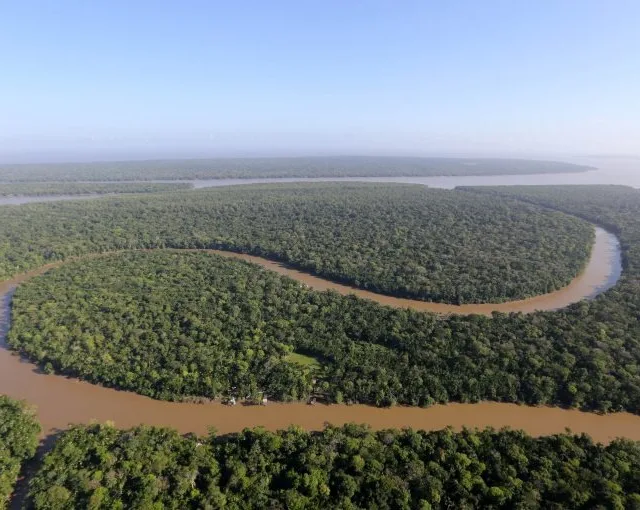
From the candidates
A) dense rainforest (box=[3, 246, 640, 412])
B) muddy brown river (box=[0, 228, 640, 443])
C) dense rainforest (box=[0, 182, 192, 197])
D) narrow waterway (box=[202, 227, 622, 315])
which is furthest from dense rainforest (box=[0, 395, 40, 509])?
dense rainforest (box=[0, 182, 192, 197])

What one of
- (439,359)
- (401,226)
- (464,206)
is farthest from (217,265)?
(464,206)

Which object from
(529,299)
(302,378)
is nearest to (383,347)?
(302,378)

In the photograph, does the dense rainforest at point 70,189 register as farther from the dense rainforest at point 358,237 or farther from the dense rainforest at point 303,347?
the dense rainforest at point 303,347

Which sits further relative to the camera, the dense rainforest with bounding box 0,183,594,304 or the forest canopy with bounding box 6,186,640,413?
the dense rainforest with bounding box 0,183,594,304

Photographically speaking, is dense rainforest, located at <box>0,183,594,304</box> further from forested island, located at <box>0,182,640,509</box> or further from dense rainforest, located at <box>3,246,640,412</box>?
dense rainforest, located at <box>3,246,640,412</box>

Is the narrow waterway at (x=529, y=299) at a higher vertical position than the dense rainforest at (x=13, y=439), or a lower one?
higher

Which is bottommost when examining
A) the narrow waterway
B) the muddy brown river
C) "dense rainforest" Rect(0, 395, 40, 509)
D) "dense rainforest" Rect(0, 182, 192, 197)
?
the muddy brown river

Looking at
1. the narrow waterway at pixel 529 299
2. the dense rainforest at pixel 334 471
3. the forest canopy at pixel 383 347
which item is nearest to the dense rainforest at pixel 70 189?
the narrow waterway at pixel 529 299

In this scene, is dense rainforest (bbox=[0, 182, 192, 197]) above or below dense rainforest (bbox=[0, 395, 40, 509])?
above
